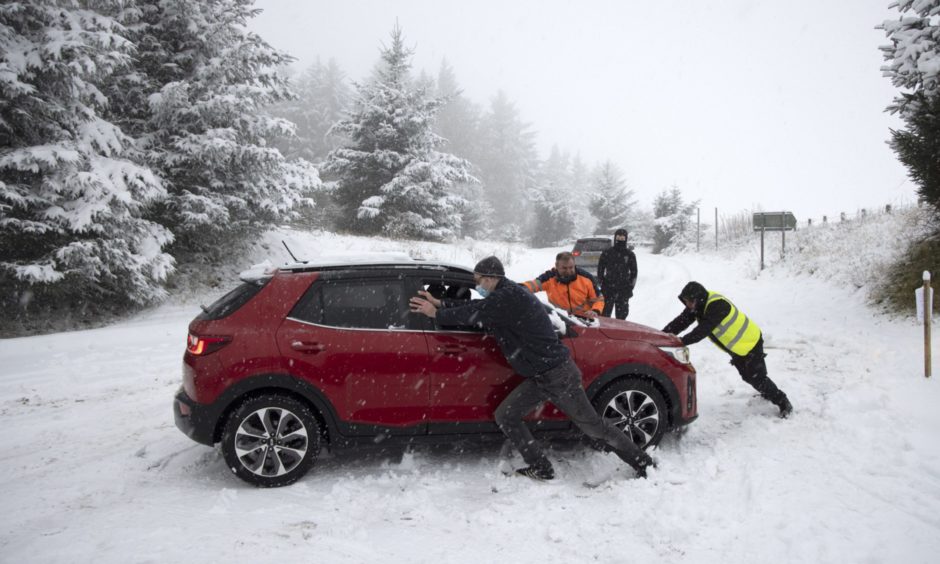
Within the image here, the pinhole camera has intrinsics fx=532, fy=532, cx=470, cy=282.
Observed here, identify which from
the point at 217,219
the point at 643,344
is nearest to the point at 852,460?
the point at 643,344

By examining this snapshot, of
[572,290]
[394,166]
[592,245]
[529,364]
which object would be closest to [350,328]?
[529,364]

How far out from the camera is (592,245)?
1802 centimetres

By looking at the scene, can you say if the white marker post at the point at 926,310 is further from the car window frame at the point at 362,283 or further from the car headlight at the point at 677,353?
the car window frame at the point at 362,283

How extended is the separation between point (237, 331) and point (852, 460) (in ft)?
16.6

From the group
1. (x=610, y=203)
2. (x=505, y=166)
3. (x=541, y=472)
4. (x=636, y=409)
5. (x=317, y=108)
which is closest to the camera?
(x=541, y=472)

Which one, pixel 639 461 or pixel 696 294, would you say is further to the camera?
pixel 696 294

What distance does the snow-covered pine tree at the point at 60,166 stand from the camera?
9289 mm

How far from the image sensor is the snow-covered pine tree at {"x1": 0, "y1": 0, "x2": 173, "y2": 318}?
9289 mm

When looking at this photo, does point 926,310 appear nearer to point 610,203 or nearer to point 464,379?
point 464,379

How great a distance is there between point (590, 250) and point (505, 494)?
48.1ft

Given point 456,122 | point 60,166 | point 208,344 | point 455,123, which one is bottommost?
point 208,344

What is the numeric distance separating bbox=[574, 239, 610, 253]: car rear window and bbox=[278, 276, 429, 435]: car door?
47.4ft

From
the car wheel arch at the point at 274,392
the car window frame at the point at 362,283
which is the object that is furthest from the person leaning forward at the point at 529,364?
the car wheel arch at the point at 274,392

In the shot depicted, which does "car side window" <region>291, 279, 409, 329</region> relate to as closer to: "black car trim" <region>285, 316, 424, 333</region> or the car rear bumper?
"black car trim" <region>285, 316, 424, 333</region>
